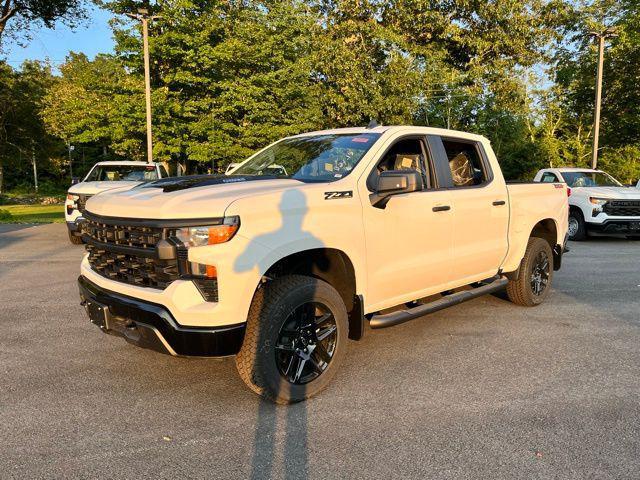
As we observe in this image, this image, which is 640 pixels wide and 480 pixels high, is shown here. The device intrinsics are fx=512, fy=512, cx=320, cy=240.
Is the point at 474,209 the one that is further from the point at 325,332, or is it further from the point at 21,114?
the point at 21,114

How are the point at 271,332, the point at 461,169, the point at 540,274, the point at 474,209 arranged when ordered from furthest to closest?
the point at 540,274
the point at 461,169
the point at 474,209
the point at 271,332

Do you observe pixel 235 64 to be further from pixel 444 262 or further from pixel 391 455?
pixel 391 455

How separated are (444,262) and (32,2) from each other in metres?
24.9

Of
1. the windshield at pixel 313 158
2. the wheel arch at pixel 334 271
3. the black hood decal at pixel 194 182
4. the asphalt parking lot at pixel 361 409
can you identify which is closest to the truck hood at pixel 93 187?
the asphalt parking lot at pixel 361 409

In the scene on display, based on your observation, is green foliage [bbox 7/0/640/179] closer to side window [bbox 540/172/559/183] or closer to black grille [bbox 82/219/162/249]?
side window [bbox 540/172/559/183]

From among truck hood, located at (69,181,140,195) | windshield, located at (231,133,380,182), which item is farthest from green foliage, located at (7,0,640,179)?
windshield, located at (231,133,380,182)

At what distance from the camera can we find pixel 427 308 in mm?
4285

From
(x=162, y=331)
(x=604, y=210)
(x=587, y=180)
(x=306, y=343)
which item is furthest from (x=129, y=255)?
(x=587, y=180)

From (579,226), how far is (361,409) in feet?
34.9

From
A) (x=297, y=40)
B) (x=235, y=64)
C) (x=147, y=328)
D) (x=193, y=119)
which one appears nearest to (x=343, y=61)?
(x=297, y=40)

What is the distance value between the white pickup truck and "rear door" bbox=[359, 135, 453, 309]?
0.04 ft

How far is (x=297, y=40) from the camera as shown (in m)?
23.8

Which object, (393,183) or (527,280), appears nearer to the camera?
(393,183)

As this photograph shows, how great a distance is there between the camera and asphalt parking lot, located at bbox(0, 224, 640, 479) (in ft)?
9.16
